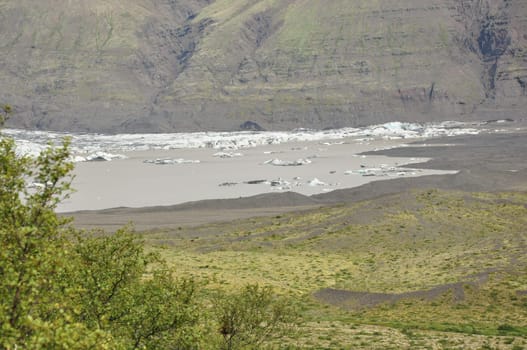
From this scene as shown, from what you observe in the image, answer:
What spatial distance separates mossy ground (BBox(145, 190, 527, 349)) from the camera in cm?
3316

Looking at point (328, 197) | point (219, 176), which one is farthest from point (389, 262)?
point (219, 176)

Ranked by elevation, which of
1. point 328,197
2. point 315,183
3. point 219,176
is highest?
point 219,176

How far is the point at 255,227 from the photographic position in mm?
64375

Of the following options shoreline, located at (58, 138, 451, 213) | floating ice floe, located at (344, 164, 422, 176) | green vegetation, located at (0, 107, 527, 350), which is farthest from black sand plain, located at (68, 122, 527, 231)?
floating ice floe, located at (344, 164, 422, 176)

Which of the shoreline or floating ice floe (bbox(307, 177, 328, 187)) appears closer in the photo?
the shoreline

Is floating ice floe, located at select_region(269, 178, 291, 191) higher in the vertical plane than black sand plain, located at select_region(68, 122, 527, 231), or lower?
higher

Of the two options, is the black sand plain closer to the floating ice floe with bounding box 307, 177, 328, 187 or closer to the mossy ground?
the mossy ground

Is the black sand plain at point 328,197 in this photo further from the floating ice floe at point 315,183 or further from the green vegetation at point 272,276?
the floating ice floe at point 315,183

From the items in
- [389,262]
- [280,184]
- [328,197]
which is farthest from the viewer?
[280,184]

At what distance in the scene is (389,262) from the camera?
51562 mm

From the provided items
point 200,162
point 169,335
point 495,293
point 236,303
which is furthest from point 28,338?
point 200,162

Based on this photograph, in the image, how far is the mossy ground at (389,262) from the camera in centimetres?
3316

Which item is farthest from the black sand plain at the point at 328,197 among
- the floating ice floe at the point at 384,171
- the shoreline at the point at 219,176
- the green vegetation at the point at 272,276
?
the floating ice floe at the point at 384,171

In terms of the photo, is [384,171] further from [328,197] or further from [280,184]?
[328,197]
